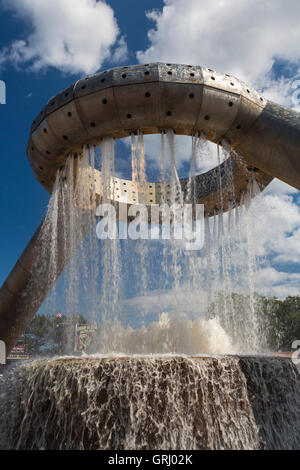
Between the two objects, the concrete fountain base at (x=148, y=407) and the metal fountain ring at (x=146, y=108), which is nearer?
the concrete fountain base at (x=148, y=407)

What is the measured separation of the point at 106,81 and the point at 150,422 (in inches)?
245

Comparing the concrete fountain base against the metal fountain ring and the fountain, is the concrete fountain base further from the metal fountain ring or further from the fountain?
the metal fountain ring

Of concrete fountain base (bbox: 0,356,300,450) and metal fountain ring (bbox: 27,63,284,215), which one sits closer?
concrete fountain base (bbox: 0,356,300,450)

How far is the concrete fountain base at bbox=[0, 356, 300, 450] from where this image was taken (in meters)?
5.33

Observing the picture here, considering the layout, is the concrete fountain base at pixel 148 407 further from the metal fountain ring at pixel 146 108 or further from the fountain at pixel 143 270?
the metal fountain ring at pixel 146 108

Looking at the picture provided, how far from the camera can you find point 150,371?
18.7 ft

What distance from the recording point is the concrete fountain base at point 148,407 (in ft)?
17.5

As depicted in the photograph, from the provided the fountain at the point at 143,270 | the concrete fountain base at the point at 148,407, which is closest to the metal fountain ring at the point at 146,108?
the fountain at the point at 143,270

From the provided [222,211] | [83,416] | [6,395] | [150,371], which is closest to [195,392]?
[150,371]

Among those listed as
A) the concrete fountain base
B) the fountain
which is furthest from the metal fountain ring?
the concrete fountain base

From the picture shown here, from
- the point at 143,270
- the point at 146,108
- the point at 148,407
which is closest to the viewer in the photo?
the point at 148,407

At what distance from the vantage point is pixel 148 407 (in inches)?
216

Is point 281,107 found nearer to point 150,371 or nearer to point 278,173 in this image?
point 278,173

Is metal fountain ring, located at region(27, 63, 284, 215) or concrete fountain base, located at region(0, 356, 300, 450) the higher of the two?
metal fountain ring, located at region(27, 63, 284, 215)
